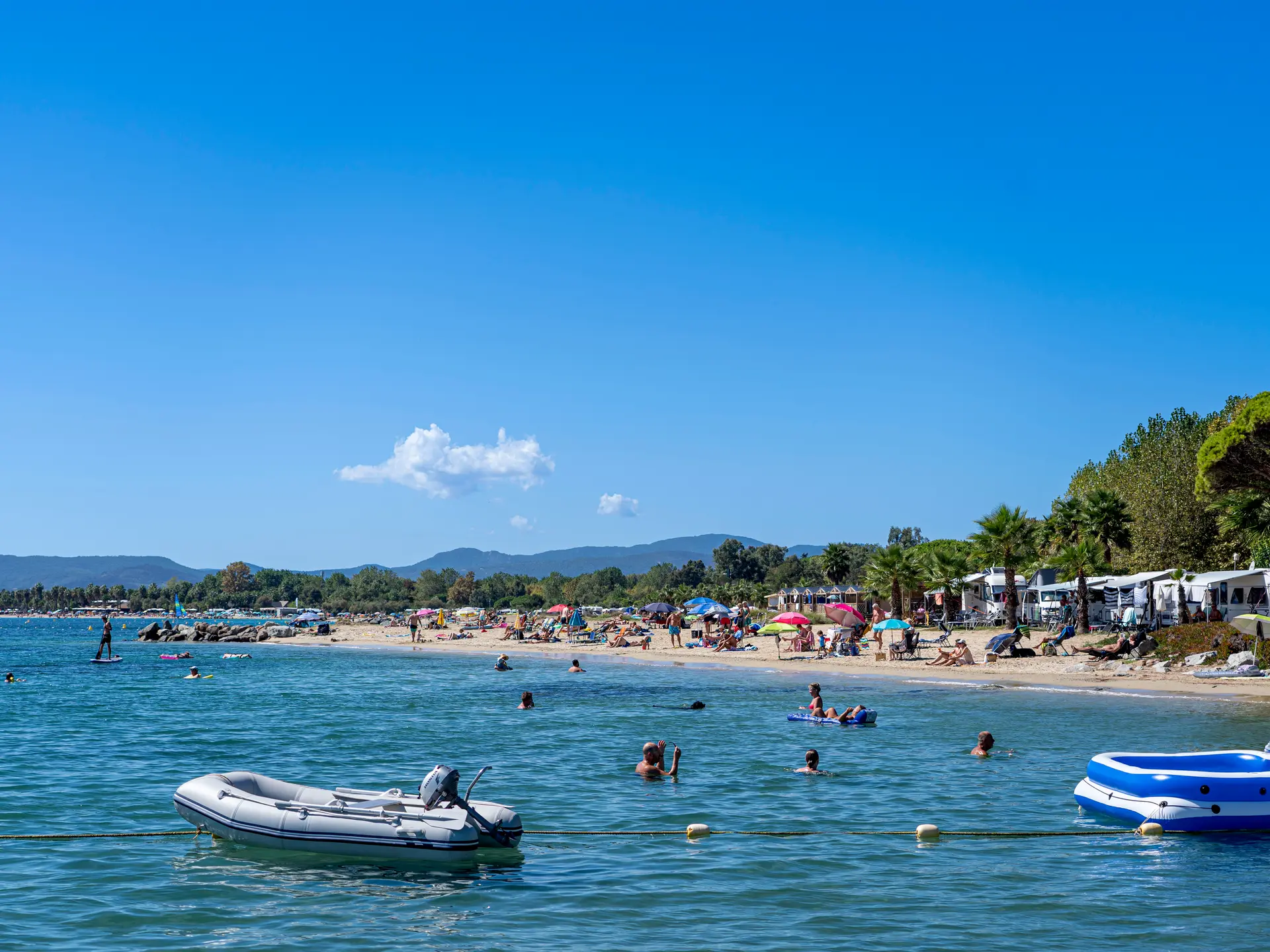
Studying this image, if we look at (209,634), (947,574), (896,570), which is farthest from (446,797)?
(209,634)

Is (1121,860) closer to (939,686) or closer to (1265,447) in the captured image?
(939,686)

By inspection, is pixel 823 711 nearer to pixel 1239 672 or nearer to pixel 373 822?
pixel 1239 672

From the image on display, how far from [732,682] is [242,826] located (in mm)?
32176

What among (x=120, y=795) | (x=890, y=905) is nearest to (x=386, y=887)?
(x=890, y=905)

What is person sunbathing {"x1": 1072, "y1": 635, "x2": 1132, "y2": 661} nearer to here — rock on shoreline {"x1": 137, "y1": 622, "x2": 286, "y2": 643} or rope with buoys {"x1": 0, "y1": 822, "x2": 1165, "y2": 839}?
rope with buoys {"x1": 0, "y1": 822, "x2": 1165, "y2": 839}

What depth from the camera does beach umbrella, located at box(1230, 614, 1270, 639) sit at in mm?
33969

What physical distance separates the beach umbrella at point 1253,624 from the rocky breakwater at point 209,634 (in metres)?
92.1

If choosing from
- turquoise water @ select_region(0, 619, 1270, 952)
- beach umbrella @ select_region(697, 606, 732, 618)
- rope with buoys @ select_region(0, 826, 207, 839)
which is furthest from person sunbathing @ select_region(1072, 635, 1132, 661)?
beach umbrella @ select_region(697, 606, 732, 618)

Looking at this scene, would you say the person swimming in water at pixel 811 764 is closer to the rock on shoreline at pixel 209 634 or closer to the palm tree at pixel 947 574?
the palm tree at pixel 947 574

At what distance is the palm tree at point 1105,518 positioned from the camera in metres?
59.5

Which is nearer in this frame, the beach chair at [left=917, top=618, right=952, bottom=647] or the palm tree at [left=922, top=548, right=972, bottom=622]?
the beach chair at [left=917, top=618, right=952, bottom=647]

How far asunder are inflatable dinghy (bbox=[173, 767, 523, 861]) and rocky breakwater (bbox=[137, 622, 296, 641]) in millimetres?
96936

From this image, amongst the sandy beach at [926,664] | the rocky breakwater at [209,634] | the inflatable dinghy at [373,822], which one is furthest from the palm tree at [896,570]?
the rocky breakwater at [209,634]

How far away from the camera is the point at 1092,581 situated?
170 feet
